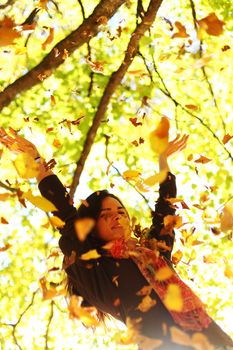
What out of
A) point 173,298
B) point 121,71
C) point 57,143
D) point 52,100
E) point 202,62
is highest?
point 52,100

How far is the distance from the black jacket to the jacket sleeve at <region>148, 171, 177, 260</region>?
45 centimetres

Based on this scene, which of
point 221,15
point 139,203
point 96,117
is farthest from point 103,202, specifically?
point 221,15

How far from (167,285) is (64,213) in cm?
78

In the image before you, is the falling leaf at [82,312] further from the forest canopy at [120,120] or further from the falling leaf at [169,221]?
the forest canopy at [120,120]

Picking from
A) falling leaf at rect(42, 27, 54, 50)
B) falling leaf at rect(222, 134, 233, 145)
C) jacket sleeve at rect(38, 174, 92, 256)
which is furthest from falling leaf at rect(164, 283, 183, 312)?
falling leaf at rect(42, 27, 54, 50)

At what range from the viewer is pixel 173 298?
257 cm

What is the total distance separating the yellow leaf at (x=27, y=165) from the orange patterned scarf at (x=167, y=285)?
756 mm

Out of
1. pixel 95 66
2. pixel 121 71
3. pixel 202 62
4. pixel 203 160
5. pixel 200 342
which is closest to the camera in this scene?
pixel 200 342

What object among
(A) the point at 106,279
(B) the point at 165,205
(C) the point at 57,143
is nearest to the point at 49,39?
(C) the point at 57,143

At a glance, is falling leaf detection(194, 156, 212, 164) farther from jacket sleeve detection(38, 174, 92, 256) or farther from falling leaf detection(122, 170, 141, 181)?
jacket sleeve detection(38, 174, 92, 256)

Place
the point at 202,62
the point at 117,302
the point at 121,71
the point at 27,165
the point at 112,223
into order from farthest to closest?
the point at 202,62, the point at 121,71, the point at 27,165, the point at 112,223, the point at 117,302

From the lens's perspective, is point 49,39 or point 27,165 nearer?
point 27,165

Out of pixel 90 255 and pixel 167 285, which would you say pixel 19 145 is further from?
pixel 167 285

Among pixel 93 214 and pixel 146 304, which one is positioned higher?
pixel 93 214
